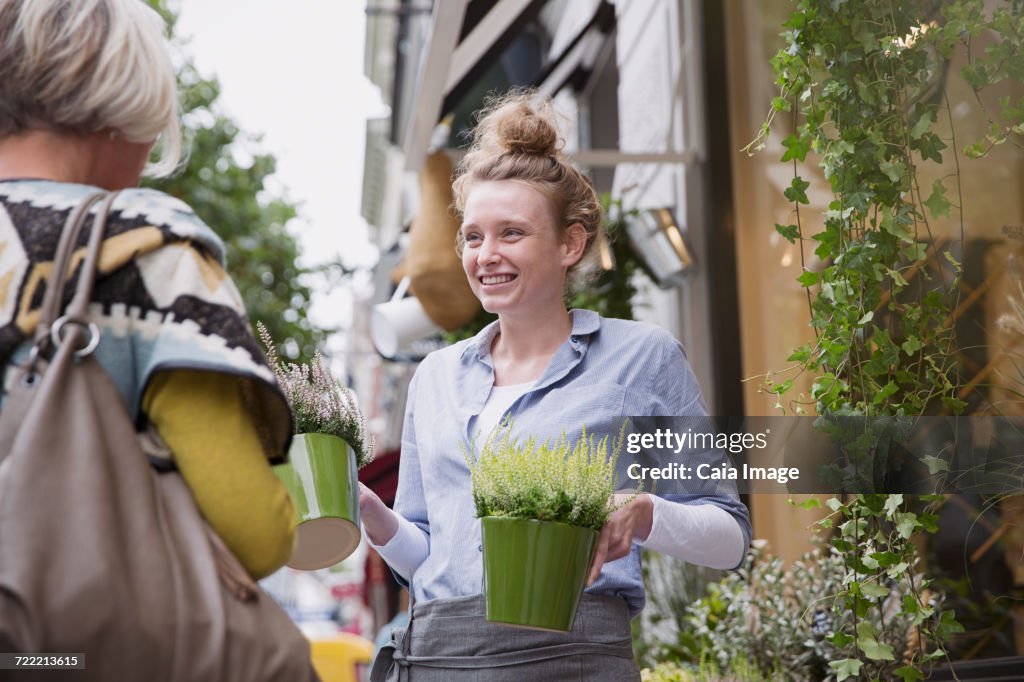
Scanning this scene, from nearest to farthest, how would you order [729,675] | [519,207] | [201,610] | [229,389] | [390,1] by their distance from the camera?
1. [201,610]
2. [229,389]
3. [519,207]
4. [729,675]
5. [390,1]

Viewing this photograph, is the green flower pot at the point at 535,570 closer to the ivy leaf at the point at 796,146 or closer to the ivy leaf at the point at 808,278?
the ivy leaf at the point at 808,278

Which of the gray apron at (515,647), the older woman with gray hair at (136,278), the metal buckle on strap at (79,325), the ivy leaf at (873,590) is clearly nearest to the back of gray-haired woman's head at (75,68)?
the older woman with gray hair at (136,278)

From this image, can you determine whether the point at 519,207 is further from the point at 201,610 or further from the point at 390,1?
the point at 390,1

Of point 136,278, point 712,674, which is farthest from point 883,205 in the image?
point 712,674

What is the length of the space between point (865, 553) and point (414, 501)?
2.98ft

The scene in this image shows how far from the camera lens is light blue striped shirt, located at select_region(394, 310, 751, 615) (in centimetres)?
213

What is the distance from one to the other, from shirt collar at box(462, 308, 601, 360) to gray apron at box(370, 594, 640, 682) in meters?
0.50

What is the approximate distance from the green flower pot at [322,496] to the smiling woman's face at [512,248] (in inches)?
17.1

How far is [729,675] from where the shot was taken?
3.37 metres

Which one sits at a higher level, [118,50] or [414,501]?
[118,50]

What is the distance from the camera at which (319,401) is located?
2.11 metres

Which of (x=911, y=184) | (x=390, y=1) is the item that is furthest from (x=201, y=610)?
(x=390, y=1)

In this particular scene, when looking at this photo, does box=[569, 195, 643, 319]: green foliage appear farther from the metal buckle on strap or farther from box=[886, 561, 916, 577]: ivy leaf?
the metal buckle on strap

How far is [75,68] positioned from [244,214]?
11160 millimetres
